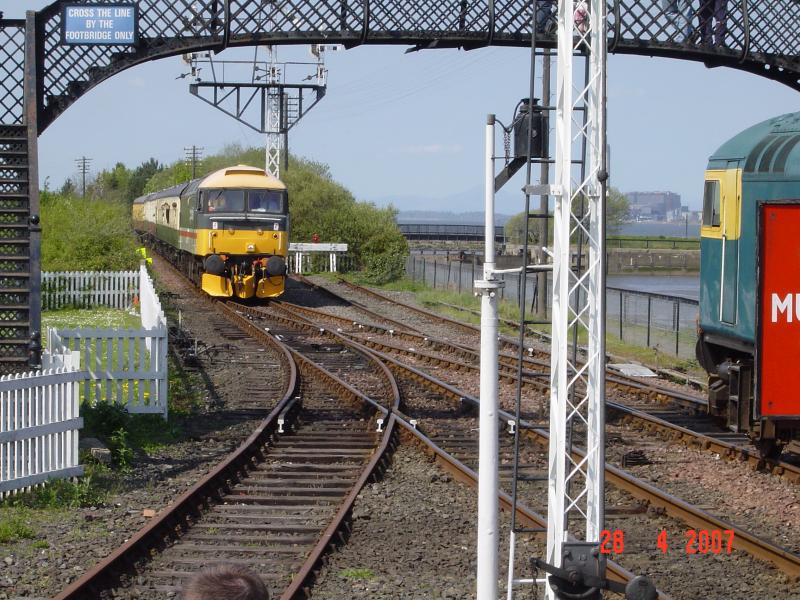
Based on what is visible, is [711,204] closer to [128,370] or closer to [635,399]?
[635,399]

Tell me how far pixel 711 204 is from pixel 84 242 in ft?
74.7

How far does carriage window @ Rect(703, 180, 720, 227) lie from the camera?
11.9 metres

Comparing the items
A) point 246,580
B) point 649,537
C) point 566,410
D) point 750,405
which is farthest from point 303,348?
point 246,580

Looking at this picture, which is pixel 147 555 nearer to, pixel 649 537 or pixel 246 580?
pixel 649 537

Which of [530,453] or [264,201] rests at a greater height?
[264,201]

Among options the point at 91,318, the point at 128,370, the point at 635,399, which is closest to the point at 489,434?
the point at 128,370

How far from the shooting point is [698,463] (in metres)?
11.5

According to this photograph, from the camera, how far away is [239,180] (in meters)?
28.8

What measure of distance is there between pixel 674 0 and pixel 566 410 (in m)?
8.05

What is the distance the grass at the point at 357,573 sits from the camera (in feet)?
25.2

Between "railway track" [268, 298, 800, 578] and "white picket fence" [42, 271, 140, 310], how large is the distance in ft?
35.3

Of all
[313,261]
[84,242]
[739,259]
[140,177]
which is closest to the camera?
[739,259]

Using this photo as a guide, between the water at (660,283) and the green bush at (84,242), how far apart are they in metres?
23.9

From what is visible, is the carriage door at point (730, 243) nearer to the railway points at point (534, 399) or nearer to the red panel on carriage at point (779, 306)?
the railway points at point (534, 399)
